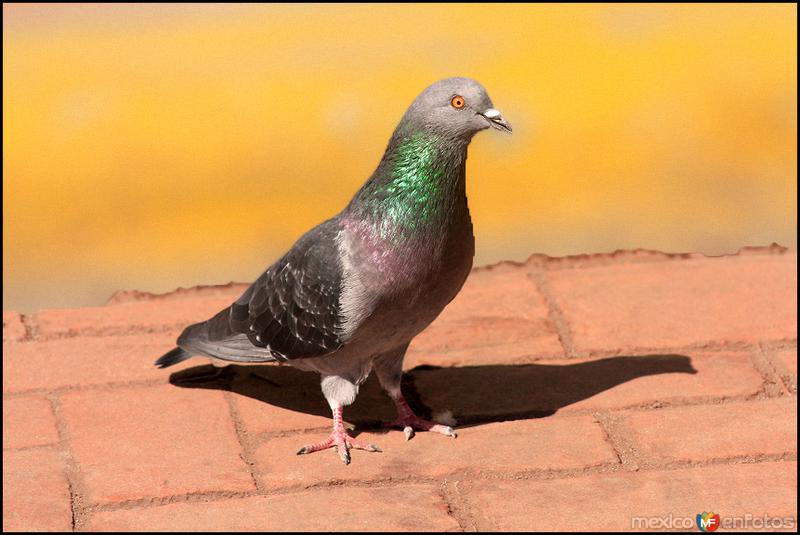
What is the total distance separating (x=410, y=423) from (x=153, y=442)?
92cm

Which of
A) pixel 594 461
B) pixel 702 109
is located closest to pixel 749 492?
pixel 594 461

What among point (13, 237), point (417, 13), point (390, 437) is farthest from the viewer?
point (417, 13)

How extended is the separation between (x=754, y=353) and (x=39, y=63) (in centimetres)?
435

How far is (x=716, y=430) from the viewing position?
4.58 meters

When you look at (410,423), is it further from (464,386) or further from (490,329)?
(490,329)

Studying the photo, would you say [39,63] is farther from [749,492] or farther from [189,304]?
[749,492]

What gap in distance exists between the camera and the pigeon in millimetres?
4238

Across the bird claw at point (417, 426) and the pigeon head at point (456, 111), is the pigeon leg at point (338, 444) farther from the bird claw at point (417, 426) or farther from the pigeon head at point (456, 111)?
the pigeon head at point (456, 111)

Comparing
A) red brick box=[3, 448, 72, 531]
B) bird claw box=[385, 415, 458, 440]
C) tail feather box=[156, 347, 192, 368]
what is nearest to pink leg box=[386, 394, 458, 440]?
bird claw box=[385, 415, 458, 440]

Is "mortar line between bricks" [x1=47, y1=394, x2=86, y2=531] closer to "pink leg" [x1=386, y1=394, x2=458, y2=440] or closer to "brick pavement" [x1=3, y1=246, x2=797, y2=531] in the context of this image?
"brick pavement" [x1=3, y1=246, x2=797, y2=531]

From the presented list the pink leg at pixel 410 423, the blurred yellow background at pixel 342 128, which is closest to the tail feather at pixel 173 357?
the pink leg at pixel 410 423

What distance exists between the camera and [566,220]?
259 inches

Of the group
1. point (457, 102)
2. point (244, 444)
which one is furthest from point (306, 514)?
point (457, 102)

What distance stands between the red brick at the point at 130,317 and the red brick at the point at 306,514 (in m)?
1.52
